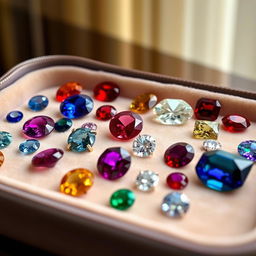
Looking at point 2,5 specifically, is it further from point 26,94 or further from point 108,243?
point 108,243

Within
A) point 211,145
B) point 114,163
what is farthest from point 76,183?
point 211,145

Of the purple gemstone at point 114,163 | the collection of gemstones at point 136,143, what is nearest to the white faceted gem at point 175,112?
the collection of gemstones at point 136,143

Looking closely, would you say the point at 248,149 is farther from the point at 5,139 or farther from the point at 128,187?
the point at 5,139

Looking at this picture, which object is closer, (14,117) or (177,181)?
(177,181)

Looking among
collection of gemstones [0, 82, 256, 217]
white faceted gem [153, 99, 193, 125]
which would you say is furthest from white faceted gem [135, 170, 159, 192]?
white faceted gem [153, 99, 193, 125]

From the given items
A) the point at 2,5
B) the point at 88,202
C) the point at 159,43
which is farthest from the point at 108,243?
the point at 2,5

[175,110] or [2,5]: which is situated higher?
[175,110]

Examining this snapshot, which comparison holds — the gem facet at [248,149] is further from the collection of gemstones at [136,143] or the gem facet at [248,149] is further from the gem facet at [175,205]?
the gem facet at [175,205]
